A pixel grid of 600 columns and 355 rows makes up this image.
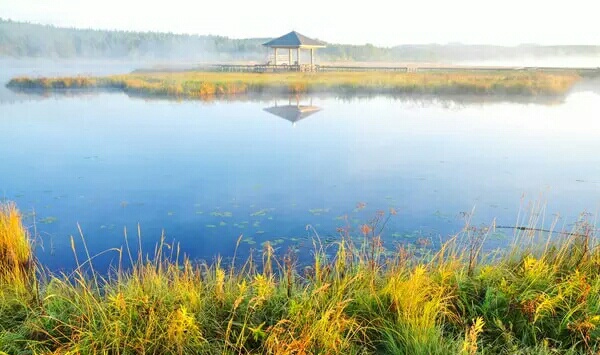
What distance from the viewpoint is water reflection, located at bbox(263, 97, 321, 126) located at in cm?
1509

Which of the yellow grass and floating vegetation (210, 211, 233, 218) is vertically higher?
the yellow grass

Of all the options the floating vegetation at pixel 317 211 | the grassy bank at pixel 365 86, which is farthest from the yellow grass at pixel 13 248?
the grassy bank at pixel 365 86

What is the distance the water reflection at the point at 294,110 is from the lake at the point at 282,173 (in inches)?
5.0

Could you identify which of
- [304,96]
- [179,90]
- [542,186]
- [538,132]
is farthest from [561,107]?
[179,90]

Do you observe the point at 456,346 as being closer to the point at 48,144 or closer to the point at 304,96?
the point at 48,144

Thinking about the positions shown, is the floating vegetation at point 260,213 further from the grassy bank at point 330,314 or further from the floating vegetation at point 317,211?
the grassy bank at point 330,314

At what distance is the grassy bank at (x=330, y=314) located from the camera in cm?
290

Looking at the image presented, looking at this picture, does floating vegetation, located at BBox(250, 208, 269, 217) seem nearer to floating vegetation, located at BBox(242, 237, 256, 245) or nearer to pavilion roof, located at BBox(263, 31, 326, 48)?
floating vegetation, located at BBox(242, 237, 256, 245)

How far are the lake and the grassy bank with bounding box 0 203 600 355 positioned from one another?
1.51 meters

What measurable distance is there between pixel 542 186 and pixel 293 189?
3614mm

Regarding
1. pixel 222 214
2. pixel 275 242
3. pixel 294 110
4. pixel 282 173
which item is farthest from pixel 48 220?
pixel 294 110

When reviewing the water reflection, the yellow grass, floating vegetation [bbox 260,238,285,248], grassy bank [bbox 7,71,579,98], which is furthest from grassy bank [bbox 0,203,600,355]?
grassy bank [bbox 7,71,579,98]

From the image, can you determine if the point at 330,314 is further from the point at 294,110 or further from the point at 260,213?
the point at 294,110

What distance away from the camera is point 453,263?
3.83m
